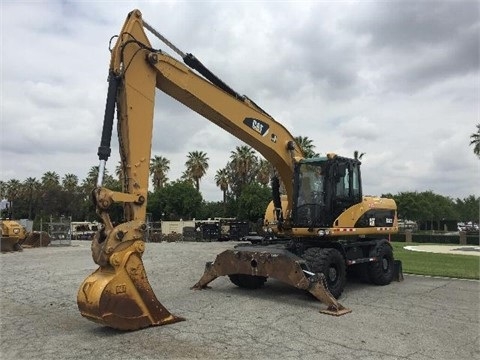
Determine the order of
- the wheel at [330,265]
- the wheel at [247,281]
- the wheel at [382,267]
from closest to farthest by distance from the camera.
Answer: the wheel at [330,265] < the wheel at [247,281] < the wheel at [382,267]

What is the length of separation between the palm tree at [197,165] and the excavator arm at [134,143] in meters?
63.3

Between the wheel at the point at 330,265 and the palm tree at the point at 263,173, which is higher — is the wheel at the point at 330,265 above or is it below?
below

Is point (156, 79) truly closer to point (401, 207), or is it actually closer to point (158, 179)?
point (158, 179)

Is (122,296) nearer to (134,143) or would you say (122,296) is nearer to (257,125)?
(134,143)

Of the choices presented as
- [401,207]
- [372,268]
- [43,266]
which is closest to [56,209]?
[401,207]

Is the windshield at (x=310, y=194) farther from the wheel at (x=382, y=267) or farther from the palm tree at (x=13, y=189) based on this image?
the palm tree at (x=13, y=189)

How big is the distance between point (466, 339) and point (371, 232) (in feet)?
15.9

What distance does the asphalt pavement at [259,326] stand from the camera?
20.3 feet

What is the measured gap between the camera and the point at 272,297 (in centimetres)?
990

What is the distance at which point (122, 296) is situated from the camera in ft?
22.5

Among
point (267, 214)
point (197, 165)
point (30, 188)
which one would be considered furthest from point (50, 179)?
point (267, 214)

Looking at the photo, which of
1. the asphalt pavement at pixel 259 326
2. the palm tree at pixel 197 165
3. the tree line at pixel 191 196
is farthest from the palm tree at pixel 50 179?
the asphalt pavement at pixel 259 326

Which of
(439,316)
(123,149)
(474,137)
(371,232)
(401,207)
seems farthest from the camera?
(401,207)

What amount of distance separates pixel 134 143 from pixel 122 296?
8.11 feet
